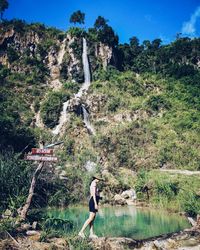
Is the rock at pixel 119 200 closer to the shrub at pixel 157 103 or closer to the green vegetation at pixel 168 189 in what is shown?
the green vegetation at pixel 168 189

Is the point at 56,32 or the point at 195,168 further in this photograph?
the point at 56,32

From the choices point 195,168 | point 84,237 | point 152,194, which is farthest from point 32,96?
point 84,237

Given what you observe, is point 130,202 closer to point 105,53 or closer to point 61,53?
point 105,53

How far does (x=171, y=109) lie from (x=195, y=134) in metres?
8.78

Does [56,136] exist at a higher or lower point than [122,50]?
lower

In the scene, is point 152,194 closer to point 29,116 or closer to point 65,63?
point 29,116

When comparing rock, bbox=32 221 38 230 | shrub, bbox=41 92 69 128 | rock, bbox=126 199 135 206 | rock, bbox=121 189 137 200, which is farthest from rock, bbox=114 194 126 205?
shrub, bbox=41 92 69 128

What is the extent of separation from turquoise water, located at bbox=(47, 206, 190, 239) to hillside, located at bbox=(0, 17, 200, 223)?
101 cm

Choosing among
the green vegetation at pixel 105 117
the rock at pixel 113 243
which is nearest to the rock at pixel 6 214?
the green vegetation at pixel 105 117

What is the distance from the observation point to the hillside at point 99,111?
66.5 ft

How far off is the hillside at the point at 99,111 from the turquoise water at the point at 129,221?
3.32 ft

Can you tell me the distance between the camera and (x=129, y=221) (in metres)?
14.8

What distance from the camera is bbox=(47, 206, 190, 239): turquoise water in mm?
12103

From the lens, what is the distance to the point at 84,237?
8.72 meters
